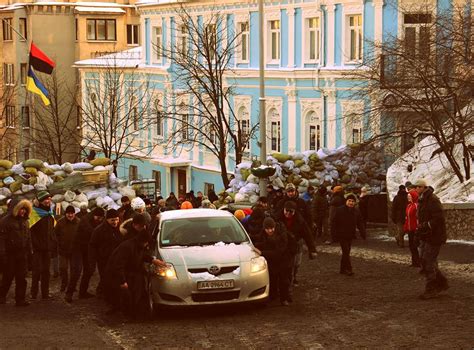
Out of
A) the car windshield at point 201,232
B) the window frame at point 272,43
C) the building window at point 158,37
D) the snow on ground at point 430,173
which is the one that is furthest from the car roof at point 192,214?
the building window at point 158,37

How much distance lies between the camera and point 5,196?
2928cm

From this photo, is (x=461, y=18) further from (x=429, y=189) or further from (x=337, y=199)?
(x=429, y=189)

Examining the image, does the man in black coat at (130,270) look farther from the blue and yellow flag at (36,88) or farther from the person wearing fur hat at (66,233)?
the blue and yellow flag at (36,88)

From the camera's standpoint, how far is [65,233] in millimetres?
19656

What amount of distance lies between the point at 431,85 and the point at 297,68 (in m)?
18.2

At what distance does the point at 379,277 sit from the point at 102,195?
12.1 metres

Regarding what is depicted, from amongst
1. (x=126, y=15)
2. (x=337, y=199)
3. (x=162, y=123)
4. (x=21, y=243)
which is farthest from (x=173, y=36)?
(x=21, y=243)

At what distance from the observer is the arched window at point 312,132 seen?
1827 inches

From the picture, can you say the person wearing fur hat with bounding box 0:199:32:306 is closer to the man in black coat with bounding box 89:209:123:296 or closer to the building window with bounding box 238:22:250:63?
the man in black coat with bounding box 89:209:123:296

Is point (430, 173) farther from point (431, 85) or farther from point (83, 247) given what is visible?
point (83, 247)

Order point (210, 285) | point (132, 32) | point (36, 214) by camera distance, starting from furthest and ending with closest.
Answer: point (132, 32), point (36, 214), point (210, 285)

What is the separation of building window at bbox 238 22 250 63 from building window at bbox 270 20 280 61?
1.41 m

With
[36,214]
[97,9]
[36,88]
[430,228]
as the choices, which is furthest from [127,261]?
[97,9]

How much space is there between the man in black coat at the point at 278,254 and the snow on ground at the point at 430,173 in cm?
1283
